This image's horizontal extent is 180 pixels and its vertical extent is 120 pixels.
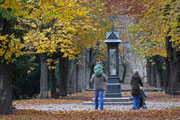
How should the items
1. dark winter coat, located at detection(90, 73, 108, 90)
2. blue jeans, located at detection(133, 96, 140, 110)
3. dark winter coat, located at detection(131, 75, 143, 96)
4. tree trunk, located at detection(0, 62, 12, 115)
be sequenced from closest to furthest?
tree trunk, located at detection(0, 62, 12, 115)
dark winter coat, located at detection(90, 73, 108, 90)
dark winter coat, located at detection(131, 75, 143, 96)
blue jeans, located at detection(133, 96, 140, 110)

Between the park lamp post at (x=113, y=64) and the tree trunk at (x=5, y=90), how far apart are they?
10.6m

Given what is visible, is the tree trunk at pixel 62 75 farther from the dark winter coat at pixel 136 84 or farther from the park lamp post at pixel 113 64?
the dark winter coat at pixel 136 84

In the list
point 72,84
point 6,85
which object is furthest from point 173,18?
point 72,84

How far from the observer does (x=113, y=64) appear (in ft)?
79.8

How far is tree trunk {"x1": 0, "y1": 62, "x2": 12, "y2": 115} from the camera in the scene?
1340cm

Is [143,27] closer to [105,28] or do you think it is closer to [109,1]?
[105,28]

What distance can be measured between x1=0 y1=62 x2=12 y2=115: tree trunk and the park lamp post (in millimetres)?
10567

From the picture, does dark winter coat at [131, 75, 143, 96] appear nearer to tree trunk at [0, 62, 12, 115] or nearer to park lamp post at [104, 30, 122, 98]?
tree trunk at [0, 62, 12, 115]

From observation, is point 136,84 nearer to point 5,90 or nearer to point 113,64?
point 5,90

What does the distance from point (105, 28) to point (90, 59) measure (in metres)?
17.2

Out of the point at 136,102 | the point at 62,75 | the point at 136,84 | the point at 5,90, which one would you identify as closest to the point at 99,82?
the point at 136,84

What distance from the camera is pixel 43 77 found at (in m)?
26.1

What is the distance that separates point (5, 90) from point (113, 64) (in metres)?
11.8

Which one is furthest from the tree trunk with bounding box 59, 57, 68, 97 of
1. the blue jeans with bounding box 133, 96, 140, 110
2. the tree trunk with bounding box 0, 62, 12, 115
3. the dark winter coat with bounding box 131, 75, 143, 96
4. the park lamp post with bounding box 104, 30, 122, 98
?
the tree trunk with bounding box 0, 62, 12, 115
